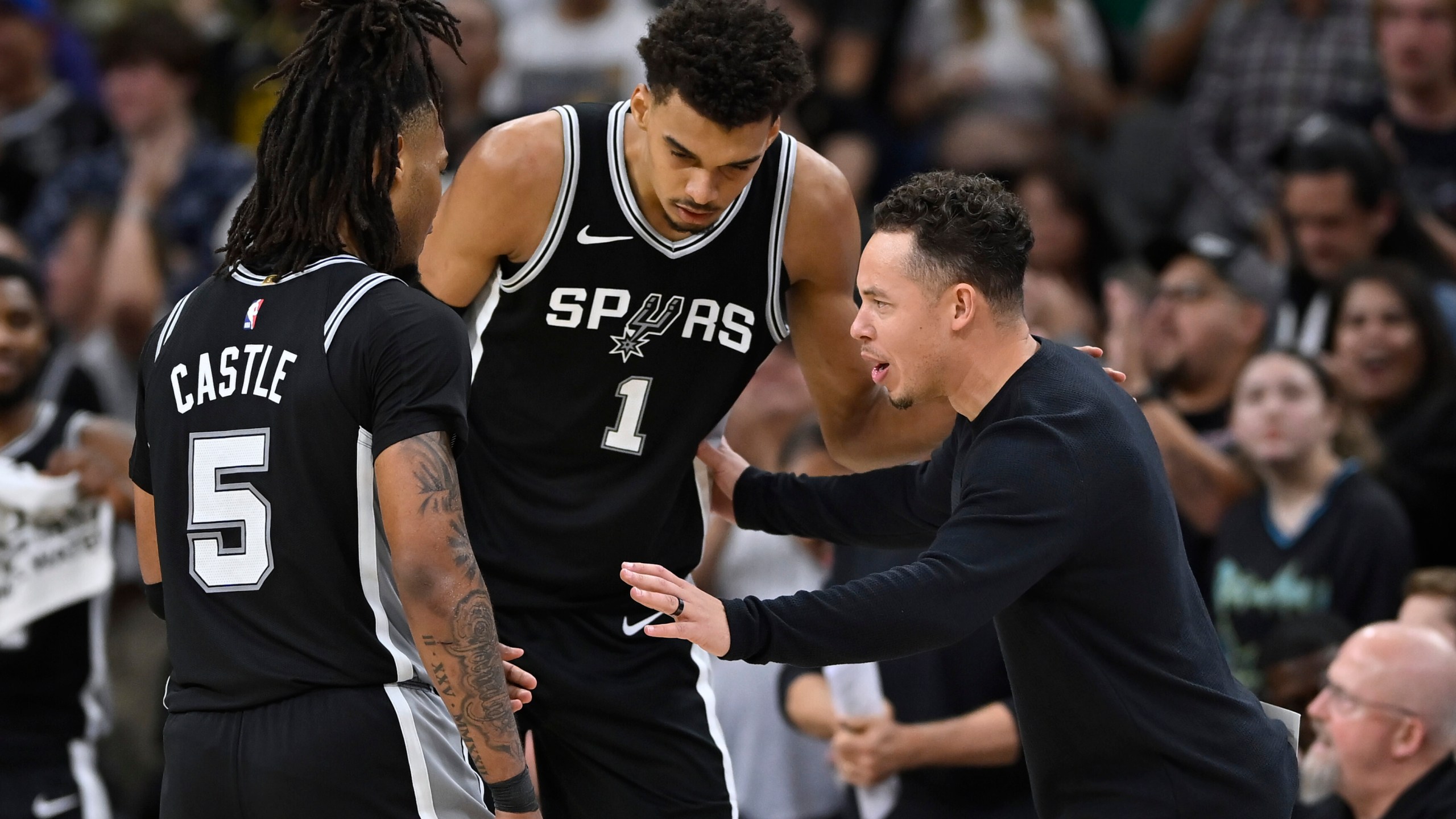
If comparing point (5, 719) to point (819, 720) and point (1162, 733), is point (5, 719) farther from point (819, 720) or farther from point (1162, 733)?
point (1162, 733)

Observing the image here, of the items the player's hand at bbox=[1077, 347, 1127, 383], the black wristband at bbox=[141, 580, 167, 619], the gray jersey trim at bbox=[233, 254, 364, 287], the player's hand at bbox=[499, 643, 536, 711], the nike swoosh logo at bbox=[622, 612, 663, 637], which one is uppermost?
the gray jersey trim at bbox=[233, 254, 364, 287]

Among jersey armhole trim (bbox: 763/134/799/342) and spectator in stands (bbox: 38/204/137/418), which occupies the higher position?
jersey armhole trim (bbox: 763/134/799/342)

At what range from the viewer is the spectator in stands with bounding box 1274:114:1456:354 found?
7078 mm

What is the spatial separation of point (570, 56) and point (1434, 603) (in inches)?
214

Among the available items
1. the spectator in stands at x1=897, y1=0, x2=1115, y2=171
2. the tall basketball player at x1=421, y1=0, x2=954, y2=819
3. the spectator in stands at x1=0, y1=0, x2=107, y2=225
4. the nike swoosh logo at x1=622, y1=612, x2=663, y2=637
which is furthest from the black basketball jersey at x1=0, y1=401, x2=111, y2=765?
the spectator in stands at x1=897, y1=0, x2=1115, y2=171

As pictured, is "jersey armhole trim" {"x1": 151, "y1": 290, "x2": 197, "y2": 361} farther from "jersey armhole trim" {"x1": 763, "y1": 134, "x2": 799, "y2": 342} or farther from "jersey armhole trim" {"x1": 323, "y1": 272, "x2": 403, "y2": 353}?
"jersey armhole trim" {"x1": 763, "y1": 134, "x2": 799, "y2": 342}

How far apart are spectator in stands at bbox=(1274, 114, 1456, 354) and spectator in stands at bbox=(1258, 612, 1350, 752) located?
5.80 feet

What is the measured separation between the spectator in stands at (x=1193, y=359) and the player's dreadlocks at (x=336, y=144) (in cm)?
381

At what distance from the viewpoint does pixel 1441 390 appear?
253 inches

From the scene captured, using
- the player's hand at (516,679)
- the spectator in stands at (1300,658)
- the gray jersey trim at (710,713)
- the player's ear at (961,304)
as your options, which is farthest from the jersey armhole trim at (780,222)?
the spectator in stands at (1300,658)

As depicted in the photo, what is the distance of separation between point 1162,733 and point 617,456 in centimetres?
140

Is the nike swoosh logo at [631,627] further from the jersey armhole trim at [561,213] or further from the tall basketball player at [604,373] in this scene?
the jersey armhole trim at [561,213]

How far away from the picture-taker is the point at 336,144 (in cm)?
330

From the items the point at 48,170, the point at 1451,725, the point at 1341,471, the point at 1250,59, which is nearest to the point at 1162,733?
the point at 1451,725
